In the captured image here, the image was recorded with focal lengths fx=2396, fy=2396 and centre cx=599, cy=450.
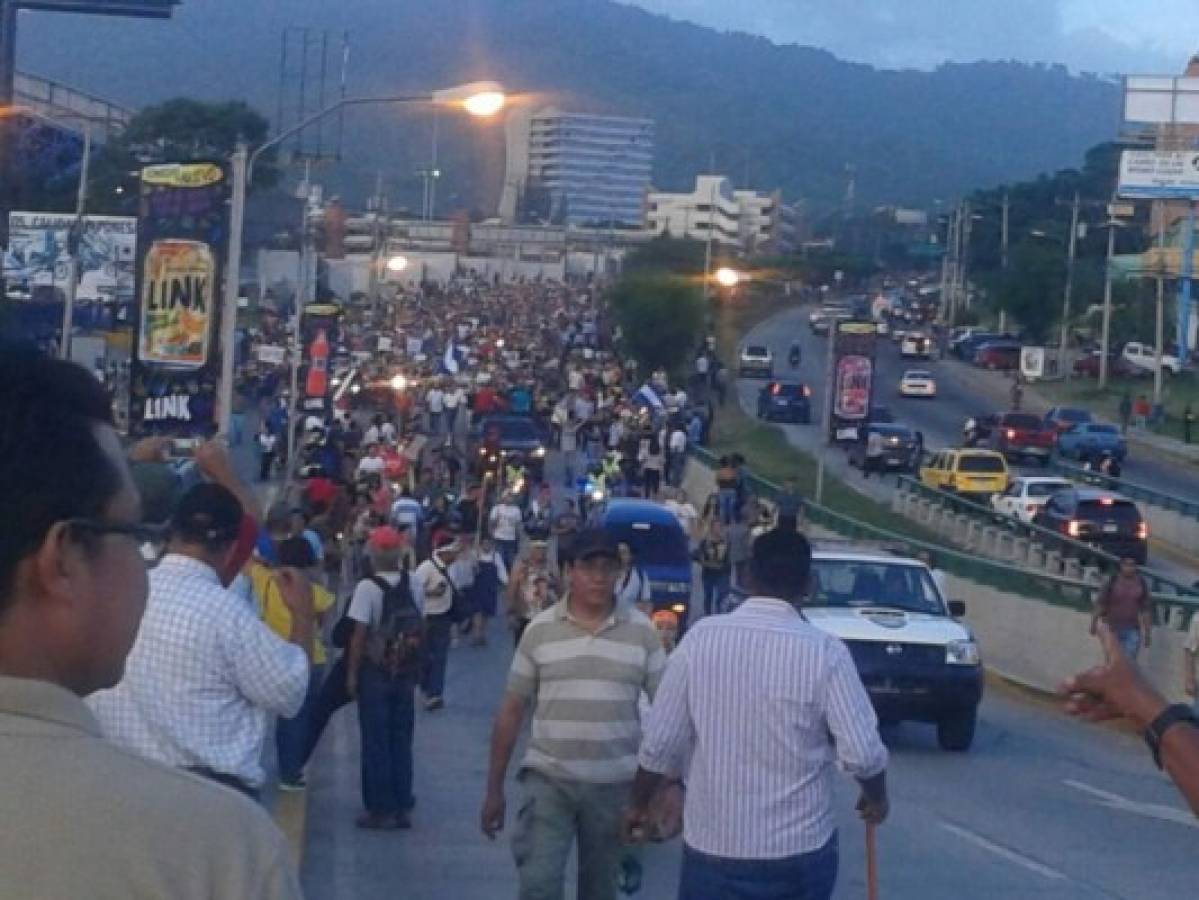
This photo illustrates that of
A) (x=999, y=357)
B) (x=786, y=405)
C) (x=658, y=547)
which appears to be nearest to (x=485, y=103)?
(x=658, y=547)

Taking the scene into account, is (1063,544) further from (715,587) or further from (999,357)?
(999,357)

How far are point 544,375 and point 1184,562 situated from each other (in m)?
31.0

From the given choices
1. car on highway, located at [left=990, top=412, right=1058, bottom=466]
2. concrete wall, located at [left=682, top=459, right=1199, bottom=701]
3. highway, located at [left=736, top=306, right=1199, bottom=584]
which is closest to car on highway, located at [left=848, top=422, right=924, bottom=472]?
highway, located at [left=736, top=306, right=1199, bottom=584]

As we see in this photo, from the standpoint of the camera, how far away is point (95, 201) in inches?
3152

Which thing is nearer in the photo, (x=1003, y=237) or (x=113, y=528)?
(x=113, y=528)

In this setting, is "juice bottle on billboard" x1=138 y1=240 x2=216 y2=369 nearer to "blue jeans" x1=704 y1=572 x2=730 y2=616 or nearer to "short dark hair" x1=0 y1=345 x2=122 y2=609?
"blue jeans" x1=704 y1=572 x2=730 y2=616

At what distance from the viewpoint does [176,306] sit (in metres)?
24.0

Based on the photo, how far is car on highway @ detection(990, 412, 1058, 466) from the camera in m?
64.8

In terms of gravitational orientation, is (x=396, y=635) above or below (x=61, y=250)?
below

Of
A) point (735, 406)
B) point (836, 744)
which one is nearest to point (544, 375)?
point (735, 406)

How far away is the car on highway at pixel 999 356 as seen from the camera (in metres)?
99.4

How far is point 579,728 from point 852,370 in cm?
4100

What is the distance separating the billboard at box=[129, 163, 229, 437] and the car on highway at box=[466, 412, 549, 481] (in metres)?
17.3

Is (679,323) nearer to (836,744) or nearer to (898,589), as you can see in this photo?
(898,589)
